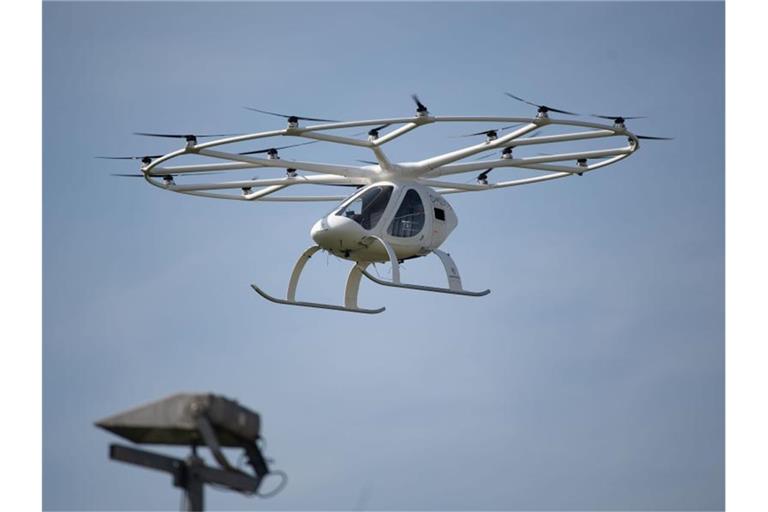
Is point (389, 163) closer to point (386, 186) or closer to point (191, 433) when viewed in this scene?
point (386, 186)

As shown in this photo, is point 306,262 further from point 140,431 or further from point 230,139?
point 140,431

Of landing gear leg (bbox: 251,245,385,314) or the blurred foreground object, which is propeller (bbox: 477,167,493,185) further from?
the blurred foreground object

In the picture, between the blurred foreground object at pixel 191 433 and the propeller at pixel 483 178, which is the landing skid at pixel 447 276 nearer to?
the propeller at pixel 483 178

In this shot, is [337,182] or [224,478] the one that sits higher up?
[337,182]

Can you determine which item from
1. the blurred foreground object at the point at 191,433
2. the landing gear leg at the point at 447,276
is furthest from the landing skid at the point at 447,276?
the blurred foreground object at the point at 191,433

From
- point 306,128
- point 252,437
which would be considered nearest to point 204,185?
point 306,128

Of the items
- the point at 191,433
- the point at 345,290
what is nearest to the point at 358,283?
the point at 345,290
